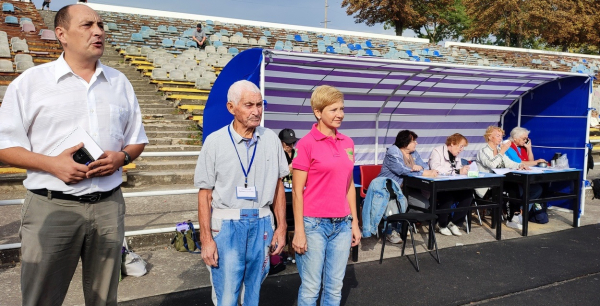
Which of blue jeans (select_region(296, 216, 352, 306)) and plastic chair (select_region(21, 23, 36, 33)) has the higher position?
plastic chair (select_region(21, 23, 36, 33))

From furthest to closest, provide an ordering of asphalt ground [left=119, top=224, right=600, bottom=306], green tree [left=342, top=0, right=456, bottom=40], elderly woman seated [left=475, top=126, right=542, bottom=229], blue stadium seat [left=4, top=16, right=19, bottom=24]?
1. green tree [left=342, top=0, right=456, bottom=40]
2. blue stadium seat [left=4, top=16, right=19, bottom=24]
3. elderly woman seated [left=475, top=126, right=542, bottom=229]
4. asphalt ground [left=119, top=224, right=600, bottom=306]

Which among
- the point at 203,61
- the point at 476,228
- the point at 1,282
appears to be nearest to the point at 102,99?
the point at 1,282

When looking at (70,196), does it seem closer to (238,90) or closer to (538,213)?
(238,90)

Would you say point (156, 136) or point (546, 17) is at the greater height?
point (546, 17)

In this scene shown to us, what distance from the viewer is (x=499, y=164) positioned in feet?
23.4

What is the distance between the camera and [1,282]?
169 inches

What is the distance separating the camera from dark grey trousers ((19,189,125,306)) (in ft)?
7.52

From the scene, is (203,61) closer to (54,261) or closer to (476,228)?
(476,228)

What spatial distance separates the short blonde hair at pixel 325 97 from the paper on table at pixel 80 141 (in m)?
1.40

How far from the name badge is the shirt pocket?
684mm

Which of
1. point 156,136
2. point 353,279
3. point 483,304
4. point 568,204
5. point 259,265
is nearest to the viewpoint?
point 259,265

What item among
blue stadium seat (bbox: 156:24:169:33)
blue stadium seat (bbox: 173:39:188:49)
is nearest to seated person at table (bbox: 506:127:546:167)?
blue stadium seat (bbox: 173:39:188:49)

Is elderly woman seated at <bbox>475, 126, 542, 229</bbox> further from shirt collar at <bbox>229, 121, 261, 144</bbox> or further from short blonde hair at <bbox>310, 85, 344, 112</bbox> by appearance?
shirt collar at <bbox>229, 121, 261, 144</bbox>

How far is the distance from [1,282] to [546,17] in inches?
1383
